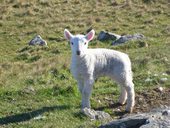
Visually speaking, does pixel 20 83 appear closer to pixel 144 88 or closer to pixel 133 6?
pixel 144 88

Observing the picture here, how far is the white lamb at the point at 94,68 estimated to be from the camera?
10.3m

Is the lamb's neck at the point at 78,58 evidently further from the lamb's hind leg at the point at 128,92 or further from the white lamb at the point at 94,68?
the lamb's hind leg at the point at 128,92

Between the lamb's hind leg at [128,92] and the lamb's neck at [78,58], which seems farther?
the lamb's hind leg at [128,92]

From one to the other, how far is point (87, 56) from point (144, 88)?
90.7 inches

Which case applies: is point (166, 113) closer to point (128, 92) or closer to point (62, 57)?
point (128, 92)

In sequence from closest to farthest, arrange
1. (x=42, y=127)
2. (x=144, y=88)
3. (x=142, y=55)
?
(x=42, y=127) < (x=144, y=88) < (x=142, y=55)

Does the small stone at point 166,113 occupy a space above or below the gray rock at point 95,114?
above

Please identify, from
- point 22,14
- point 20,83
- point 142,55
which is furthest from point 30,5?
point 20,83

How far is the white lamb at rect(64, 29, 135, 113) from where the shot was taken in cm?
1034

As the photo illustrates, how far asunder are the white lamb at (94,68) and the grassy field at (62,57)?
1.44 ft

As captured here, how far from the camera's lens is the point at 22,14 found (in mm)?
30734

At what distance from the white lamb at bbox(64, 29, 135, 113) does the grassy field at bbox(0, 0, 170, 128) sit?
1.44 ft

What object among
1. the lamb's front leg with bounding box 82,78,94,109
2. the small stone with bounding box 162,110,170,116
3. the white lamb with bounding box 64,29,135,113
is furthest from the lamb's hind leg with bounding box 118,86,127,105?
the small stone with bounding box 162,110,170,116

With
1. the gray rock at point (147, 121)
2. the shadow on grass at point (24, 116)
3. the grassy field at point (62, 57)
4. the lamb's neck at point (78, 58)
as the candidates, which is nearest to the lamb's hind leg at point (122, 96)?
the grassy field at point (62, 57)
